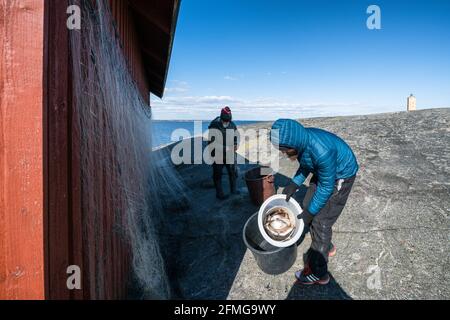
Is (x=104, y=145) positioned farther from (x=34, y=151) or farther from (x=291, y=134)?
(x=291, y=134)

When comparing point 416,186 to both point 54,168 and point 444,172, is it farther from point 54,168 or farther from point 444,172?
point 54,168

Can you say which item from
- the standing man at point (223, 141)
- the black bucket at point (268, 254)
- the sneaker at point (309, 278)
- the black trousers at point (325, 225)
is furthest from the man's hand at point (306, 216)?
the standing man at point (223, 141)

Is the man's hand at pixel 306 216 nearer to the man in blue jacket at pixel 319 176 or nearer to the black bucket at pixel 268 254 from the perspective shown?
the man in blue jacket at pixel 319 176

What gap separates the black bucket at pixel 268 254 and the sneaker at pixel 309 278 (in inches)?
8.2

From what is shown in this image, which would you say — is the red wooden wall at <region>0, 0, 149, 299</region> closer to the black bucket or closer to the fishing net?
the fishing net

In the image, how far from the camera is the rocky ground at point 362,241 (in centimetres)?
304

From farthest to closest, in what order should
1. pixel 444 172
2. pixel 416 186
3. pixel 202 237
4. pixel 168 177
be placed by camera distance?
pixel 168 177 → pixel 444 172 → pixel 416 186 → pixel 202 237

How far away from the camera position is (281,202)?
316 cm

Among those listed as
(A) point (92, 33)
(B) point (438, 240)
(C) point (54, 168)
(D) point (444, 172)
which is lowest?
(B) point (438, 240)

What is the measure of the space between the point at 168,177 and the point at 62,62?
592 cm

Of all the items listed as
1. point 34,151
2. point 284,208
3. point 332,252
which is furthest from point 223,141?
point 34,151

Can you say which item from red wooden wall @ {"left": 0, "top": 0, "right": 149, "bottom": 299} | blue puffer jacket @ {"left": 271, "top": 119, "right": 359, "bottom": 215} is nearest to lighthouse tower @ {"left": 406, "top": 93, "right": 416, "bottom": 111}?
blue puffer jacket @ {"left": 271, "top": 119, "right": 359, "bottom": 215}

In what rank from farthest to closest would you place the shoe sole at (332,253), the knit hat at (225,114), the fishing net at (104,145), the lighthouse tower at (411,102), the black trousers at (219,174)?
the lighthouse tower at (411,102)
the black trousers at (219,174)
the knit hat at (225,114)
the shoe sole at (332,253)
the fishing net at (104,145)
